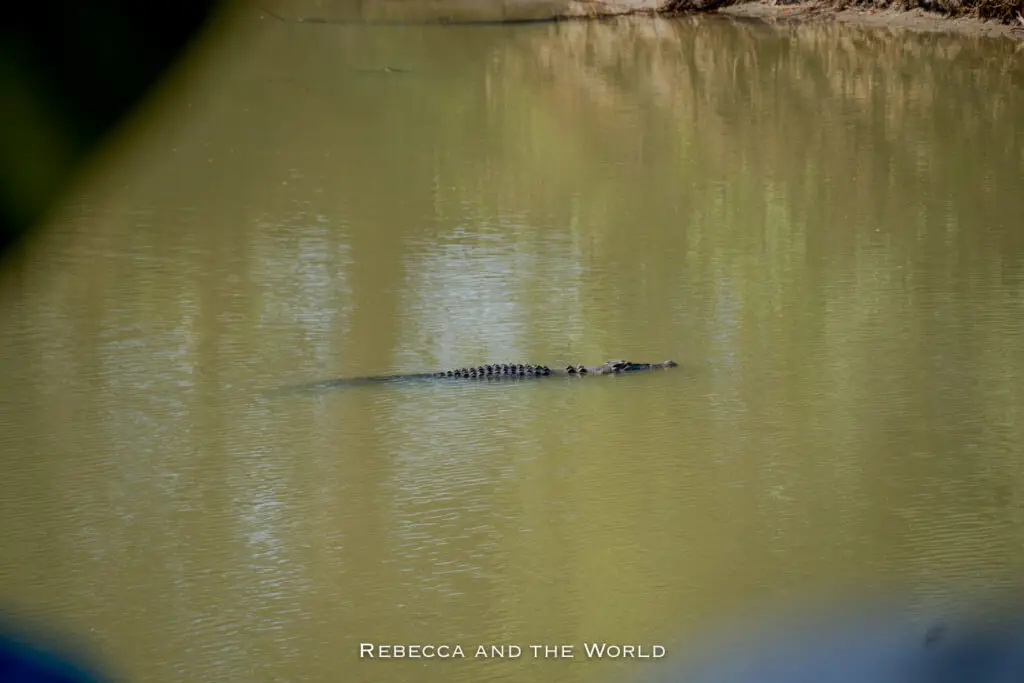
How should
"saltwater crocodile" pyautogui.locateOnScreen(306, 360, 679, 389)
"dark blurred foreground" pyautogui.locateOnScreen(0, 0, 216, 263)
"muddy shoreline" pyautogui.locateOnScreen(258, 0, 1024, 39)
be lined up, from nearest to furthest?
1. "saltwater crocodile" pyautogui.locateOnScreen(306, 360, 679, 389)
2. "dark blurred foreground" pyautogui.locateOnScreen(0, 0, 216, 263)
3. "muddy shoreline" pyautogui.locateOnScreen(258, 0, 1024, 39)

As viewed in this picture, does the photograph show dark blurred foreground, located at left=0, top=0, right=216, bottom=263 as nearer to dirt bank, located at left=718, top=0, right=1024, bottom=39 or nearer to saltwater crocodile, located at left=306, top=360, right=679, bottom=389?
saltwater crocodile, located at left=306, top=360, right=679, bottom=389

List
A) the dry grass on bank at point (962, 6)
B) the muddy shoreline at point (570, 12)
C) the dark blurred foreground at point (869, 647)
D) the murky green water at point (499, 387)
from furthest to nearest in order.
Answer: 1. the muddy shoreline at point (570, 12)
2. the dry grass on bank at point (962, 6)
3. the murky green water at point (499, 387)
4. the dark blurred foreground at point (869, 647)

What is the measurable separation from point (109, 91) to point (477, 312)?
4294 millimetres

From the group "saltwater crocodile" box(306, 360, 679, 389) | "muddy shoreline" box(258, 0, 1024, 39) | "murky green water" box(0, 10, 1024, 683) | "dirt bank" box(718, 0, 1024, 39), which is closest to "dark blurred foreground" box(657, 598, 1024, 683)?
"murky green water" box(0, 10, 1024, 683)

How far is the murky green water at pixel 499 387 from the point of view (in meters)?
3.43

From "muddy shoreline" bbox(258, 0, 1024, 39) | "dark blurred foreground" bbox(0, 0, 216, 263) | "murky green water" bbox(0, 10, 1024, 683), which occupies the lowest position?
"murky green water" bbox(0, 10, 1024, 683)

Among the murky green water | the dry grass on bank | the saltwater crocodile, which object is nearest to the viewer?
the murky green water

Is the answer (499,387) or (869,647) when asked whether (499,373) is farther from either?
(869,647)

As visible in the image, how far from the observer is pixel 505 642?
10.6 ft

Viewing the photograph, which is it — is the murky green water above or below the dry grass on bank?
below

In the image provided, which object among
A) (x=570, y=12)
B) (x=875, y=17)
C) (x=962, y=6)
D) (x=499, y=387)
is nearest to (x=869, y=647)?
(x=499, y=387)

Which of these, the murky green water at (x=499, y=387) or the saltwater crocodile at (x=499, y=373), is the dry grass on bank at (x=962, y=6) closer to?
the murky green water at (x=499, y=387)

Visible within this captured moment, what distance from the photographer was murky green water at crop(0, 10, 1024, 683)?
343 centimetres

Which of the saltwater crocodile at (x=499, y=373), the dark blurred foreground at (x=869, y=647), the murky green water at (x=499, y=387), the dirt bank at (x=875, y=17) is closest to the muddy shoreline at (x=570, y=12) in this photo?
the dirt bank at (x=875, y=17)
